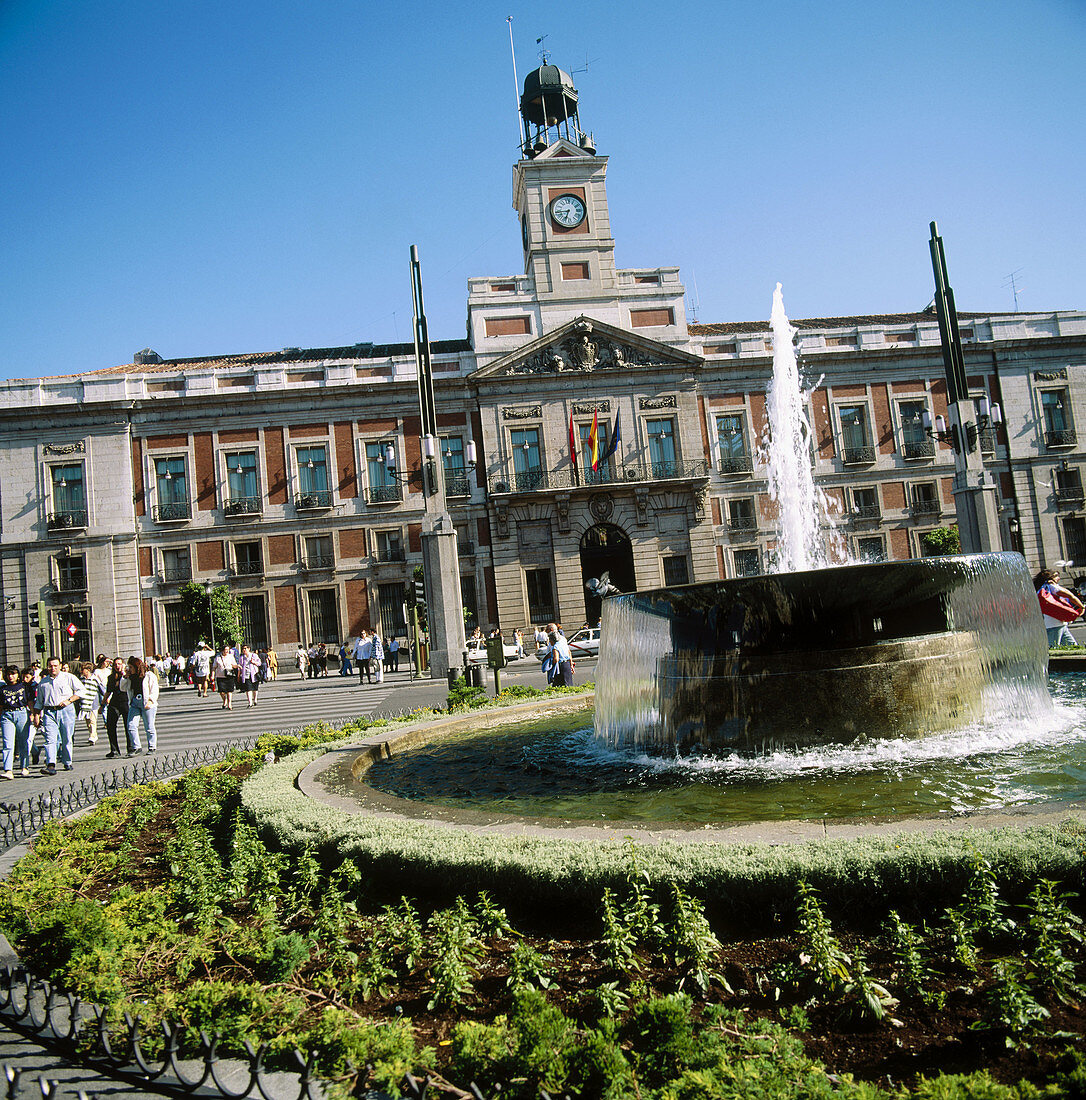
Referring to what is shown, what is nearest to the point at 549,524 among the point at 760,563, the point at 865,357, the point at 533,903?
the point at 760,563

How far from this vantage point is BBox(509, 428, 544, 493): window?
33.3 meters

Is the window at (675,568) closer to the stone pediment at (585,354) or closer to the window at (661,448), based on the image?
the window at (661,448)

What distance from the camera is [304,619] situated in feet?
105

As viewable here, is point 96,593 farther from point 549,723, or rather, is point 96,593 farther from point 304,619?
point 549,723

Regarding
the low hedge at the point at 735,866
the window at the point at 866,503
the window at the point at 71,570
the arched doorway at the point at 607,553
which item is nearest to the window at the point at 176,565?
the window at the point at 71,570

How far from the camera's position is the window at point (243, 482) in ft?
106

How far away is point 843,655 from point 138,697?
11.1 meters

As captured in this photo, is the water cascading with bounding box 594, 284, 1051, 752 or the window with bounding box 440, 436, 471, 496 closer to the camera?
the water cascading with bounding box 594, 284, 1051, 752

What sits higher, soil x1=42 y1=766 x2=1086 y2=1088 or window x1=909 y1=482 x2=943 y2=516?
window x1=909 y1=482 x2=943 y2=516

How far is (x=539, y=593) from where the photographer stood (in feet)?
109

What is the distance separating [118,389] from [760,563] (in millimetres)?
27471

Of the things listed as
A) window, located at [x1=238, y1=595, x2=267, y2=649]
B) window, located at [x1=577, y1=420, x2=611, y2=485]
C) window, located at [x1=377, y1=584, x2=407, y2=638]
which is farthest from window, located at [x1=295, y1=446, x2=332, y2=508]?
window, located at [x1=577, y1=420, x2=611, y2=485]

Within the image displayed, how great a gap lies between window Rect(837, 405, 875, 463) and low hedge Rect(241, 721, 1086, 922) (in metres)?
34.8

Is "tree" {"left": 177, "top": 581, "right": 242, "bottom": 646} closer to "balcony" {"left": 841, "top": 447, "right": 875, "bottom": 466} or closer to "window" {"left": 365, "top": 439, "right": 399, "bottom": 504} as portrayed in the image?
"window" {"left": 365, "top": 439, "right": 399, "bottom": 504}
